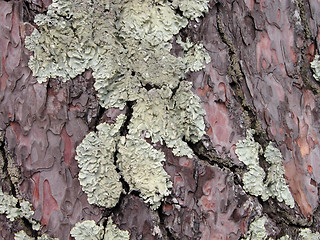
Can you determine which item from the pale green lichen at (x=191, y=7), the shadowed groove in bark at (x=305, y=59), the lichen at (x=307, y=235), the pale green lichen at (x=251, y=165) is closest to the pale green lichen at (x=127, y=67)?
the pale green lichen at (x=191, y=7)

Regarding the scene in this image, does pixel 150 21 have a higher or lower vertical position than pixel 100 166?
higher

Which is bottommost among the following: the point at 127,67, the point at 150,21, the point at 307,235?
the point at 307,235

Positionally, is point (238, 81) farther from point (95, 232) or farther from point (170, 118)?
point (95, 232)

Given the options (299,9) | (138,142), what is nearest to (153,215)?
(138,142)

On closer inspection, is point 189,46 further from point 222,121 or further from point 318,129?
point 318,129

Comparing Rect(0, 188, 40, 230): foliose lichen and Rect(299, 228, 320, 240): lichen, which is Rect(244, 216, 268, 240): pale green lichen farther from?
Rect(0, 188, 40, 230): foliose lichen

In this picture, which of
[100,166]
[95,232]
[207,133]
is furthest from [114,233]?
[207,133]
